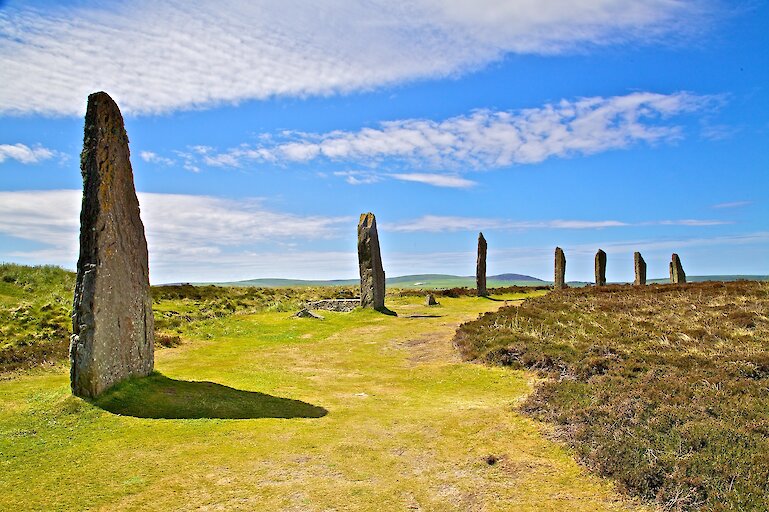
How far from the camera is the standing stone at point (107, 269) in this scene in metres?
11.1

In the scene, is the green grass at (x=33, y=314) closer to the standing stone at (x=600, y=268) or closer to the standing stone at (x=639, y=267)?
the standing stone at (x=600, y=268)

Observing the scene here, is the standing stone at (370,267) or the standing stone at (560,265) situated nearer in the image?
the standing stone at (370,267)

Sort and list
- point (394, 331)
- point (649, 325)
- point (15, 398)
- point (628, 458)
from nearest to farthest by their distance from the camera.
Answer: point (628, 458), point (15, 398), point (649, 325), point (394, 331)

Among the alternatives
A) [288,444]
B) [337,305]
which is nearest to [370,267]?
[337,305]

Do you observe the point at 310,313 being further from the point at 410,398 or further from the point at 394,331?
the point at 410,398

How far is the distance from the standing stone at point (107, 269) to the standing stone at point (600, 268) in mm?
37523

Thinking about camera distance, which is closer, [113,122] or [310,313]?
[113,122]

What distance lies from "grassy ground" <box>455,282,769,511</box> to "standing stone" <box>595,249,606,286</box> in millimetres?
22051

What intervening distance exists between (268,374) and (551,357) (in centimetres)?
799

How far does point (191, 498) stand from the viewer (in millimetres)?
7148

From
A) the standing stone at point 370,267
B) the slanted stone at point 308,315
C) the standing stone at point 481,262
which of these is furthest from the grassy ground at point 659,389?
the standing stone at point 481,262

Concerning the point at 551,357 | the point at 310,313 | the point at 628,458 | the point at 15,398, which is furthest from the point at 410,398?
the point at 310,313

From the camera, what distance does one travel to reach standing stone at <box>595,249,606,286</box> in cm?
4272

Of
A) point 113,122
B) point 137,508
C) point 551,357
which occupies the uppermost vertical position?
point 113,122
